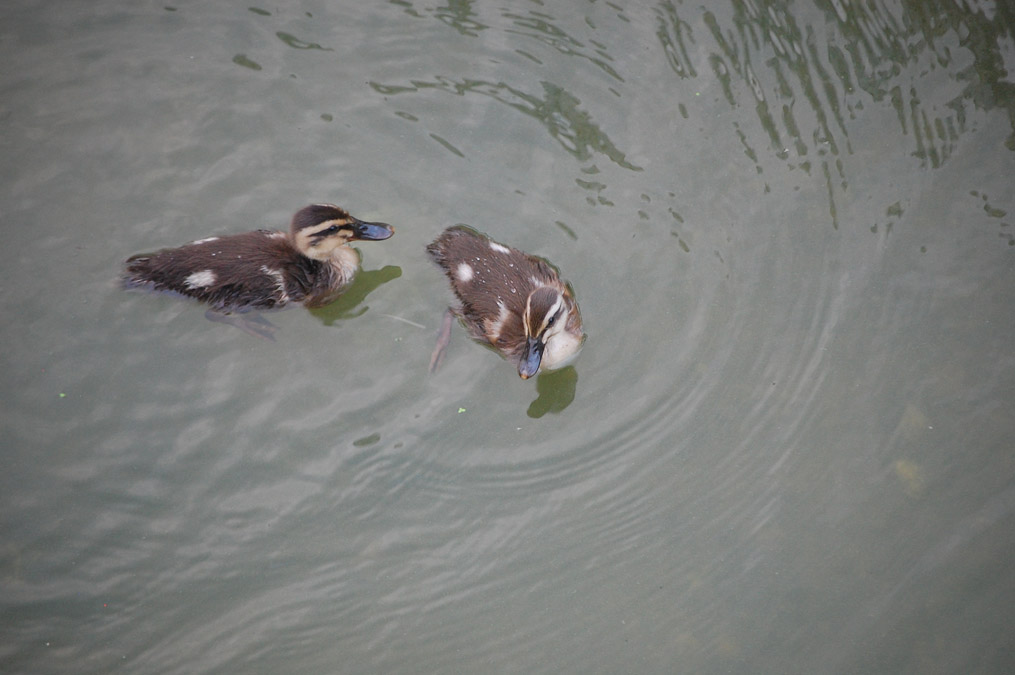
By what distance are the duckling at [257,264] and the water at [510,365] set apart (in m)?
0.16

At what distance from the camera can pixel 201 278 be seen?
12.3ft

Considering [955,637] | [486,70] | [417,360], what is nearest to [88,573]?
[417,360]

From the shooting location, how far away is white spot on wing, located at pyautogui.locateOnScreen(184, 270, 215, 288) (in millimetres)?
3730

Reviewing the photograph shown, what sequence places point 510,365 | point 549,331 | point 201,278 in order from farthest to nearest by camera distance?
point 510,365 < point 201,278 < point 549,331

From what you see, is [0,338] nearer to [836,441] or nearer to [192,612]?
[192,612]

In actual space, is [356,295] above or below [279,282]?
below

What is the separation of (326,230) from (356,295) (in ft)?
1.43

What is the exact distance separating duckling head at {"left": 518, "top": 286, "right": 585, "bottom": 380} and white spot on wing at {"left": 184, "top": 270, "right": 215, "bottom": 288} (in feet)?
4.60

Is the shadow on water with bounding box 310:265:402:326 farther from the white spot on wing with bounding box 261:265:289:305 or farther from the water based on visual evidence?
the white spot on wing with bounding box 261:265:289:305

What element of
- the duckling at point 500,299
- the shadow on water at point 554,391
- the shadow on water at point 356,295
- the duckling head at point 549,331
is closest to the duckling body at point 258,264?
the shadow on water at point 356,295

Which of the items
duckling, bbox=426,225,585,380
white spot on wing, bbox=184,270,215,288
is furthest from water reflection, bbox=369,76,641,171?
white spot on wing, bbox=184,270,215,288

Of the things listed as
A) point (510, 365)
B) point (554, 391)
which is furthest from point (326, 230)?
point (554, 391)

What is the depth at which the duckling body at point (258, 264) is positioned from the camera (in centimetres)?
374

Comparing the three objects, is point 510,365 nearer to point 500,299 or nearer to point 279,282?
point 500,299
